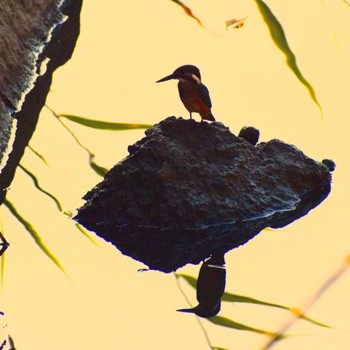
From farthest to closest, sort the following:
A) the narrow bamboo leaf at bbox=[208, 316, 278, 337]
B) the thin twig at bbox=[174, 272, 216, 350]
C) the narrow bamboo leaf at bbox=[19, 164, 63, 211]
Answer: the narrow bamboo leaf at bbox=[19, 164, 63, 211] < the narrow bamboo leaf at bbox=[208, 316, 278, 337] < the thin twig at bbox=[174, 272, 216, 350]

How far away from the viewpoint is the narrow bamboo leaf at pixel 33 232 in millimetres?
3531

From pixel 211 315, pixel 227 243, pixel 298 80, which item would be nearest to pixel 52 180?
pixel 227 243

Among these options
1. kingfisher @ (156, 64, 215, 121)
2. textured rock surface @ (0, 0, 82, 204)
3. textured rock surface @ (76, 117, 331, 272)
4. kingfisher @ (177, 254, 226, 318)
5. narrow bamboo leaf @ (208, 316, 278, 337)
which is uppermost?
textured rock surface @ (0, 0, 82, 204)

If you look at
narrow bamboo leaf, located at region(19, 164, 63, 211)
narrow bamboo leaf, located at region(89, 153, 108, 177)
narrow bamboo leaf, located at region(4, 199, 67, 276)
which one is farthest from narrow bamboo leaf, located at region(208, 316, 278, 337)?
narrow bamboo leaf, located at region(89, 153, 108, 177)

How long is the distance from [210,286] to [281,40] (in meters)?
2.88

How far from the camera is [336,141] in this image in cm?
477

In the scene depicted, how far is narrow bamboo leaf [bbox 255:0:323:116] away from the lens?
5.42 metres

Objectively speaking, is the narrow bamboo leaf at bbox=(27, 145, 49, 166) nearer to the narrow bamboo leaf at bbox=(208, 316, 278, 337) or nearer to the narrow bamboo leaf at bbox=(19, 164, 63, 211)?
the narrow bamboo leaf at bbox=(19, 164, 63, 211)

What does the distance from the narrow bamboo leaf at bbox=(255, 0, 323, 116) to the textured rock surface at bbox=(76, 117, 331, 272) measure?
1336 millimetres

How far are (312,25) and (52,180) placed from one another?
2873 millimetres

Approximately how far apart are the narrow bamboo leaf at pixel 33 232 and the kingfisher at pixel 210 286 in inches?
21.5

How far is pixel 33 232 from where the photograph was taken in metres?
3.67

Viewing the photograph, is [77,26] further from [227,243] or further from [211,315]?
[211,315]

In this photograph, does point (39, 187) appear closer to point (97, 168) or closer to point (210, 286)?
point (97, 168)
